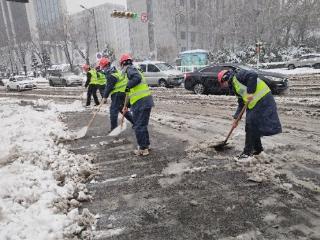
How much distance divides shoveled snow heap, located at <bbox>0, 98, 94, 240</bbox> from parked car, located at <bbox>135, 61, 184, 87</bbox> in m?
12.0

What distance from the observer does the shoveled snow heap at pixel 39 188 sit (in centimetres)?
373

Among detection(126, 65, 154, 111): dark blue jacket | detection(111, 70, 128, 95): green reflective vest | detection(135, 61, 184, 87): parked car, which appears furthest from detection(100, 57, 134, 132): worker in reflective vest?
detection(135, 61, 184, 87): parked car

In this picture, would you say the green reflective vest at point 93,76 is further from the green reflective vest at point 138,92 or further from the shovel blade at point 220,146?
the shovel blade at point 220,146

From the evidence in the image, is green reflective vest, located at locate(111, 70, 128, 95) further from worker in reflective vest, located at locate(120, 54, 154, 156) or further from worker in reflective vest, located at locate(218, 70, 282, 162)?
worker in reflective vest, located at locate(218, 70, 282, 162)

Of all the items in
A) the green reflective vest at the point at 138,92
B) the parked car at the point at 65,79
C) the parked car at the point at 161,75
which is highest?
the green reflective vest at the point at 138,92

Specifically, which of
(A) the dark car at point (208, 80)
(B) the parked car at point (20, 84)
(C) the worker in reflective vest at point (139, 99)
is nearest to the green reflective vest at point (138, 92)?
(C) the worker in reflective vest at point (139, 99)

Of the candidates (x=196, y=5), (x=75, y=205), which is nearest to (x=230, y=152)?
(x=75, y=205)

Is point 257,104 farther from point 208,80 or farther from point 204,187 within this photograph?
point 208,80

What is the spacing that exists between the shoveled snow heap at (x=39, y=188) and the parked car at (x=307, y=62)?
2559 cm

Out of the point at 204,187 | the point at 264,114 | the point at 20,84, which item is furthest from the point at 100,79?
the point at 20,84

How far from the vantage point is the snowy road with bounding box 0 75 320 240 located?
12.1 feet

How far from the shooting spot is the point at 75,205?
439cm

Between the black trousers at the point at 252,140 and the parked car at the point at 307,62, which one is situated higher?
the black trousers at the point at 252,140

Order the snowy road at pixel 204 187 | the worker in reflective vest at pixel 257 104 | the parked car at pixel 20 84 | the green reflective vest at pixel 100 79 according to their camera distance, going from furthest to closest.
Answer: the parked car at pixel 20 84 → the green reflective vest at pixel 100 79 → the worker in reflective vest at pixel 257 104 → the snowy road at pixel 204 187
